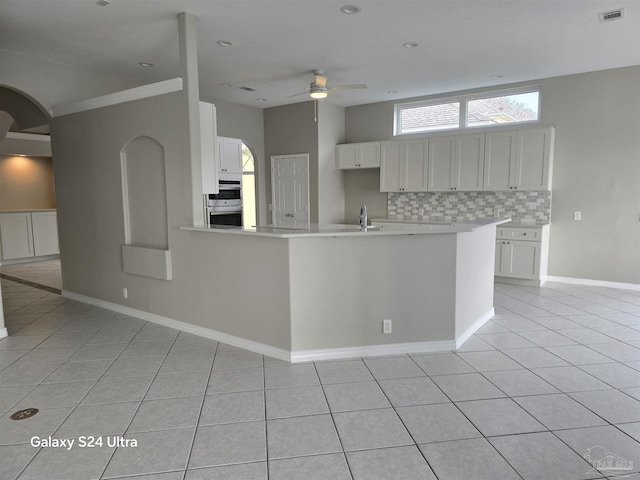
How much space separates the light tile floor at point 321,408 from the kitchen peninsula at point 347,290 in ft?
0.63

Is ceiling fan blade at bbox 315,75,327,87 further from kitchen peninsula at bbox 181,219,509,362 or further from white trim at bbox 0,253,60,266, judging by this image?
white trim at bbox 0,253,60,266

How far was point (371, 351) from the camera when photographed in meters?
3.51

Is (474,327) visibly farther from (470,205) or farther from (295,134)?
(295,134)

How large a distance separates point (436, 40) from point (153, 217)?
359 cm

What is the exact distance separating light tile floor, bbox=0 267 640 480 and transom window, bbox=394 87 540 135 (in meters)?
3.55

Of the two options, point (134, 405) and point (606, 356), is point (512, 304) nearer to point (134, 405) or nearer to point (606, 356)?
point (606, 356)

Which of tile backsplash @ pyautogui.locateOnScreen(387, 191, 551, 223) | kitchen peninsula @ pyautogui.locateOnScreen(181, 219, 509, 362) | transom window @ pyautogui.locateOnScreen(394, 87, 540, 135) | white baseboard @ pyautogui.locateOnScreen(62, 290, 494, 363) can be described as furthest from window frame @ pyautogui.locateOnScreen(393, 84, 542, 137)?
white baseboard @ pyautogui.locateOnScreen(62, 290, 494, 363)

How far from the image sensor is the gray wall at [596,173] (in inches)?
216

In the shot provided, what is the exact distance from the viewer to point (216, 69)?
536 centimetres

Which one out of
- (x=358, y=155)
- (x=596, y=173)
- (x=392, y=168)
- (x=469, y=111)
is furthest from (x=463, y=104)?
(x=596, y=173)

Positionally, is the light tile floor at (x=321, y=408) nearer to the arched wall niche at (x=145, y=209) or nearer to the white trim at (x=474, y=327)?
the white trim at (x=474, y=327)

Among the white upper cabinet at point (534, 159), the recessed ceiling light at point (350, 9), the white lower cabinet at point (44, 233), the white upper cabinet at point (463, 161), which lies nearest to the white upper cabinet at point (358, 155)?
the white upper cabinet at point (463, 161)

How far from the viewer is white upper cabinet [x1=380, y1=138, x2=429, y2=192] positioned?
673cm

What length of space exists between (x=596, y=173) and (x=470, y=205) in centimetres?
175
